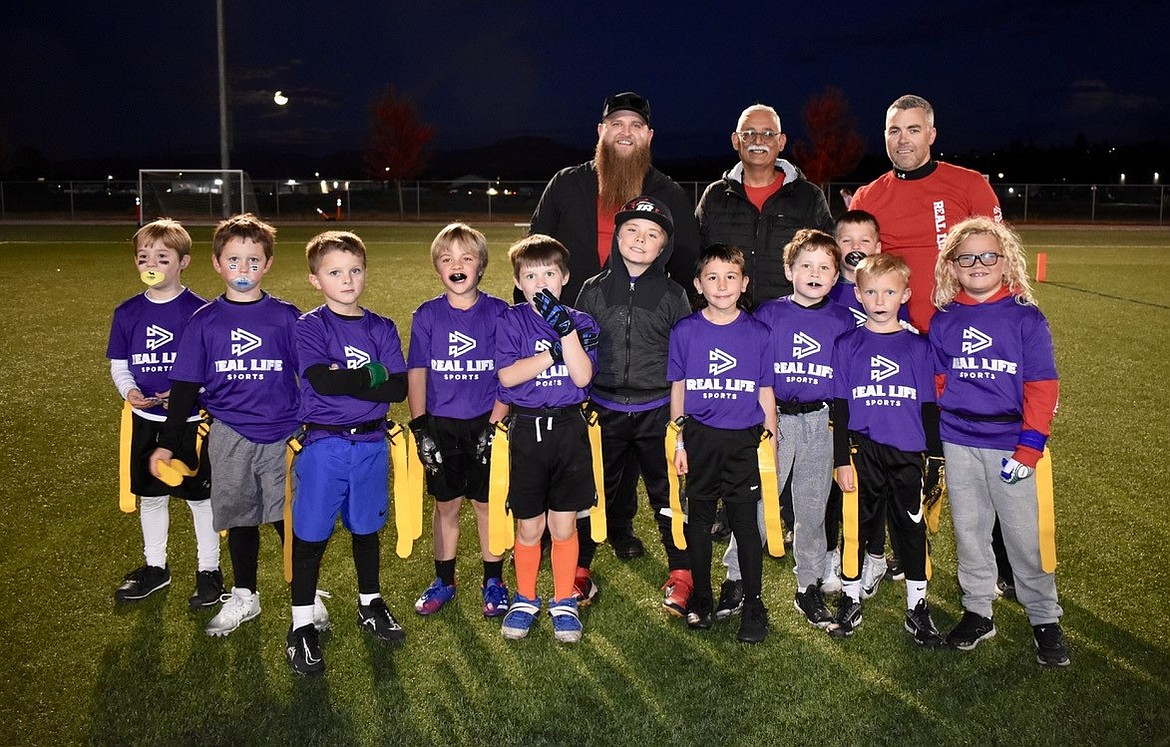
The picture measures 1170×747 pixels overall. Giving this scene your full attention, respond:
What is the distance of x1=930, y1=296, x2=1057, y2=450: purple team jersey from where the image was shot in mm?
3881

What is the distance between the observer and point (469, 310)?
4367 millimetres

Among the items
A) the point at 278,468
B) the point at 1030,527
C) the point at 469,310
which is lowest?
the point at 1030,527

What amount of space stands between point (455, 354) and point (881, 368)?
205 centimetres

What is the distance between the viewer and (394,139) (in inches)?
2356

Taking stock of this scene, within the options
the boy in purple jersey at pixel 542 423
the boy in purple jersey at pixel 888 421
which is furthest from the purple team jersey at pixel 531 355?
the boy in purple jersey at pixel 888 421

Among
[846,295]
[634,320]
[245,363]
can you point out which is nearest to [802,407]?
[846,295]

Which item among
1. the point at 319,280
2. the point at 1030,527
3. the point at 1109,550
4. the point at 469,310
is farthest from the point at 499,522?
the point at 1109,550

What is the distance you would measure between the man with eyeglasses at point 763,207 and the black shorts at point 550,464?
1.62 m

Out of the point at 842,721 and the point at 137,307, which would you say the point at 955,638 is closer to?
the point at 842,721

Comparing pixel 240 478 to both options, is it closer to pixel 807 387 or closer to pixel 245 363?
pixel 245 363

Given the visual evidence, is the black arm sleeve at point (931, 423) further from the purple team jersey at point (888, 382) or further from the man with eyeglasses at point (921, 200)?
the man with eyeglasses at point (921, 200)

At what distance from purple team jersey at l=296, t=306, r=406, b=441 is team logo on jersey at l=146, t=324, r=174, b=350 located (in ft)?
2.86

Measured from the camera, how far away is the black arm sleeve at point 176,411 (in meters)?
4.06

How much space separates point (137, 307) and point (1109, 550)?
18.3 feet
